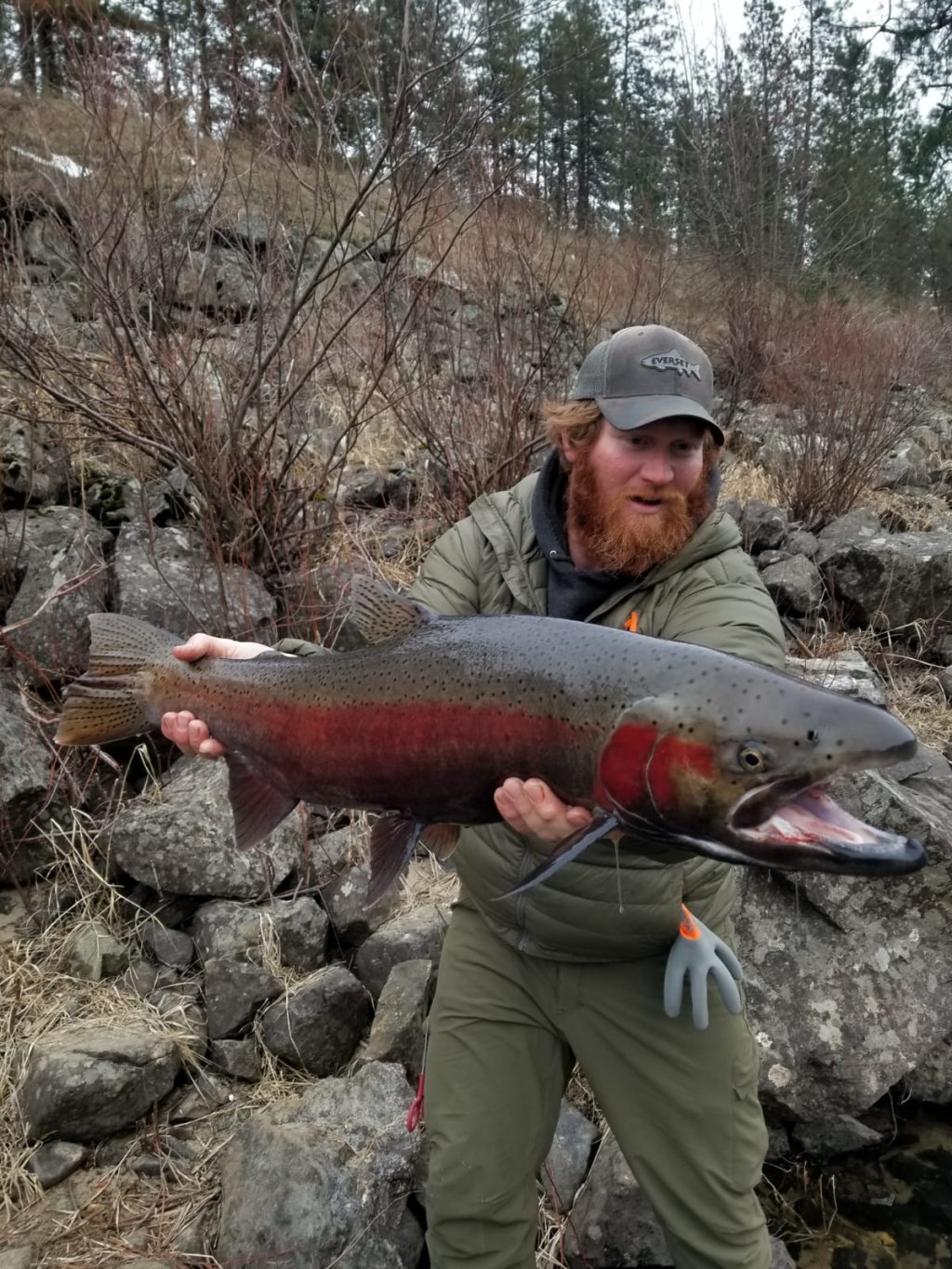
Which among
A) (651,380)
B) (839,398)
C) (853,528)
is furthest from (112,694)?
(839,398)

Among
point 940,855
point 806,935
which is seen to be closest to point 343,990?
point 806,935

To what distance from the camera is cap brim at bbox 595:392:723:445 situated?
8.14 ft

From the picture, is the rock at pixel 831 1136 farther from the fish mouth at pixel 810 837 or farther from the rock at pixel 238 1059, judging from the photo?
the fish mouth at pixel 810 837

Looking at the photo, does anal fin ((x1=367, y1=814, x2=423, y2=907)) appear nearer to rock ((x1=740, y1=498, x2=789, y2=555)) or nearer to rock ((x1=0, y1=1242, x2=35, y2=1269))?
rock ((x1=0, y1=1242, x2=35, y2=1269))

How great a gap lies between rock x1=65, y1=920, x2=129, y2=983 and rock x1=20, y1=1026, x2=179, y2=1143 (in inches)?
18.2

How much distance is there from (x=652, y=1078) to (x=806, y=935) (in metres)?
1.70

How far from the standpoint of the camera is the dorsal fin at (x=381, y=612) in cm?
217

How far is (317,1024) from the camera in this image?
3.65m

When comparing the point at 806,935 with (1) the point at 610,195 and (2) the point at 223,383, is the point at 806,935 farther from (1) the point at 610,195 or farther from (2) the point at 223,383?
(1) the point at 610,195

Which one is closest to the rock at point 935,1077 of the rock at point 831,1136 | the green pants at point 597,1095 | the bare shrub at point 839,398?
the rock at point 831,1136

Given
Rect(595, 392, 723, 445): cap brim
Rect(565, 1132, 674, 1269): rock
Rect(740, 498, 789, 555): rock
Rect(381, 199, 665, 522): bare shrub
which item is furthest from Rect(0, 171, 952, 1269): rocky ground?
Rect(740, 498, 789, 555): rock

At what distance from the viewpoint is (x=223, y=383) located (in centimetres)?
547

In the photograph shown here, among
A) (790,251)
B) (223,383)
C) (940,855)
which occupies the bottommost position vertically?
(940,855)

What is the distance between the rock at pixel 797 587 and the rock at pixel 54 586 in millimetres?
5018
